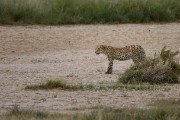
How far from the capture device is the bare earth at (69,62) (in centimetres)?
1573

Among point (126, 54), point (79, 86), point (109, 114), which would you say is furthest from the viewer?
point (126, 54)

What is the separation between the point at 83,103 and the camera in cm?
1539

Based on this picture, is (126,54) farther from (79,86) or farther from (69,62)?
(79,86)

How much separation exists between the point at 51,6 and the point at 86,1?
1292mm

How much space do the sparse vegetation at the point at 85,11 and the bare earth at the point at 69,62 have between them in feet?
2.09

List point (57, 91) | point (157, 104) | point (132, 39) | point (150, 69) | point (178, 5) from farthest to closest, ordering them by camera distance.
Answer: point (178, 5) < point (132, 39) < point (150, 69) < point (57, 91) < point (157, 104)

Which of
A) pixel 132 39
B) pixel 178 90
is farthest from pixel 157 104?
pixel 132 39

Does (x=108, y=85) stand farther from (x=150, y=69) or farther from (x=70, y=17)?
(x=70, y=17)

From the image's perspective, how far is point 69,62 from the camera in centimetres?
2195

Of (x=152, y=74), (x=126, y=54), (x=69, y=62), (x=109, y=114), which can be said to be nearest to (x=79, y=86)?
(x=152, y=74)

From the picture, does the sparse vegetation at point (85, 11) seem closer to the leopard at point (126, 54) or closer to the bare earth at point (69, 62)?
the bare earth at point (69, 62)

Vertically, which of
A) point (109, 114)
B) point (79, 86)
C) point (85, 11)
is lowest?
point (85, 11)

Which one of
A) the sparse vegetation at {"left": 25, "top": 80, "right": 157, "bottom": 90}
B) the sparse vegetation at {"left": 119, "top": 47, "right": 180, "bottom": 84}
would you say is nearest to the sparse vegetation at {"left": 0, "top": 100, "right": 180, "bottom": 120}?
the sparse vegetation at {"left": 25, "top": 80, "right": 157, "bottom": 90}

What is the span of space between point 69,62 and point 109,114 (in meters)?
8.36
